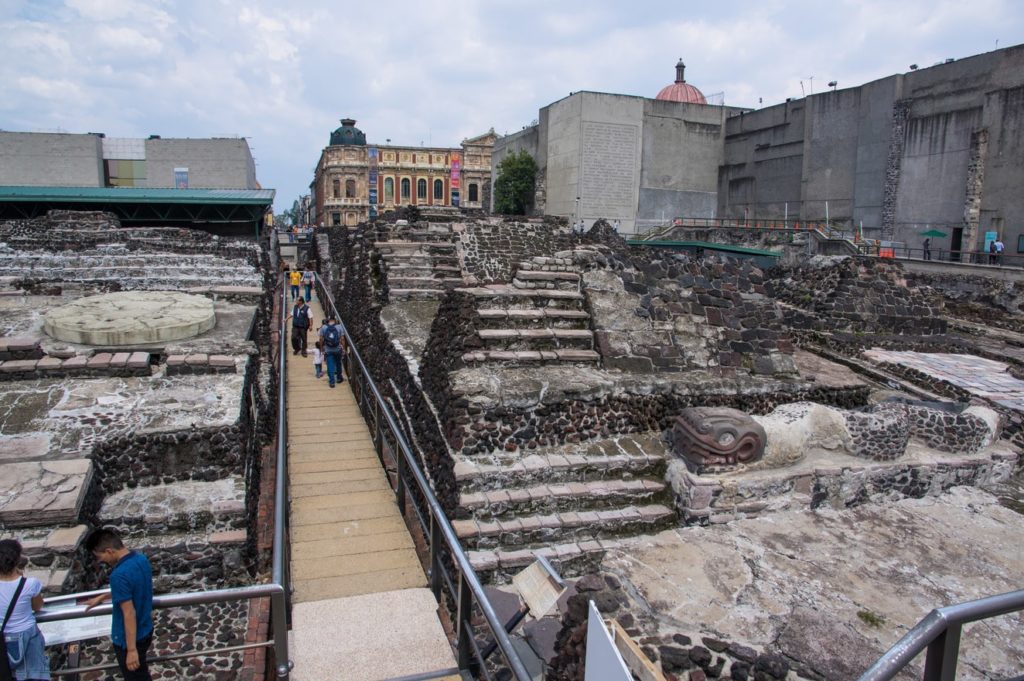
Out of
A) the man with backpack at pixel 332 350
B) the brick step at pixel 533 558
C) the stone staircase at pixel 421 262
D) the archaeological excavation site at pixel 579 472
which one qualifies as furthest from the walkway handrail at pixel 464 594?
the stone staircase at pixel 421 262

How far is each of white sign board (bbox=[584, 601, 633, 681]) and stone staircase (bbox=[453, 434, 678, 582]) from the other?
2.35 m

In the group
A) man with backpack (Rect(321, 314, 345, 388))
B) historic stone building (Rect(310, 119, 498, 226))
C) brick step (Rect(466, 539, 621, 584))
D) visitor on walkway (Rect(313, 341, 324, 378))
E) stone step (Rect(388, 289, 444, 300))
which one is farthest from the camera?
historic stone building (Rect(310, 119, 498, 226))

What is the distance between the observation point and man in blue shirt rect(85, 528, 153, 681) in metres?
3.10

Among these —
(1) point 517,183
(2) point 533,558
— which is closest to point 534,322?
A: (2) point 533,558

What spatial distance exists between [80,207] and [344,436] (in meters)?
26.5

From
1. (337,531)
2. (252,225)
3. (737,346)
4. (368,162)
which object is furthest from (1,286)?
(368,162)

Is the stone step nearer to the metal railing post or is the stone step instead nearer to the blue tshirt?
the blue tshirt

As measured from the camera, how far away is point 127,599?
10.2ft

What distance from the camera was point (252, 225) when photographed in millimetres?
30188

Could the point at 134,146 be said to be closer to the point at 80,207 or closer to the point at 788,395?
the point at 80,207

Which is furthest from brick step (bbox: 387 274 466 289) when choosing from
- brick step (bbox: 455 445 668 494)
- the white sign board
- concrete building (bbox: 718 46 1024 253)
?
concrete building (bbox: 718 46 1024 253)

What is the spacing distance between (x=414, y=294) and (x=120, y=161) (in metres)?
30.4

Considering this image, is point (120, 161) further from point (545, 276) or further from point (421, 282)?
point (545, 276)

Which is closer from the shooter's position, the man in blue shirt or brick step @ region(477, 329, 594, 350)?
the man in blue shirt
